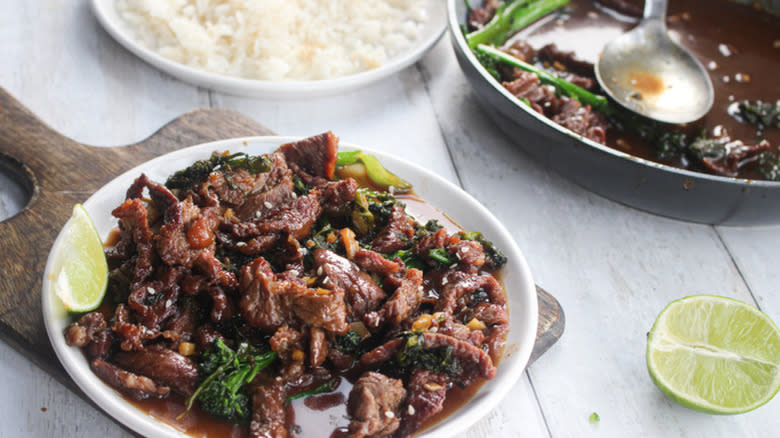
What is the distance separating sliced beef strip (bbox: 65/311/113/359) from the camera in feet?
7.90

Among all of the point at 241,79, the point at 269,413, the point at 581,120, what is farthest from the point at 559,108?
the point at 269,413

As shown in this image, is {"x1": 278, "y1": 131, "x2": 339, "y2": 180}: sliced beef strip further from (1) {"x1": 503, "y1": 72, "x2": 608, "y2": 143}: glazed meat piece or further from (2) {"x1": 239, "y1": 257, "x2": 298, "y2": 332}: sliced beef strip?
(1) {"x1": 503, "y1": 72, "x2": 608, "y2": 143}: glazed meat piece

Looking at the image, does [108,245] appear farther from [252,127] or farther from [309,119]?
[309,119]

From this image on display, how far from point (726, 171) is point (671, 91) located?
785 mm

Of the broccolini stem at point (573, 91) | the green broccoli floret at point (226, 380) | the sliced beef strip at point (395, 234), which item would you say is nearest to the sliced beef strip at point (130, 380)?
the green broccoli floret at point (226, 380)

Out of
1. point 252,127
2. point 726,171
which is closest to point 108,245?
point 252,127

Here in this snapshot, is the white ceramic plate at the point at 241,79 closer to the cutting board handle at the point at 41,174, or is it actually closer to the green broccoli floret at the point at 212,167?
the cutting board handle at the point at 41,174

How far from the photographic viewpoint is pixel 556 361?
326 centimetres

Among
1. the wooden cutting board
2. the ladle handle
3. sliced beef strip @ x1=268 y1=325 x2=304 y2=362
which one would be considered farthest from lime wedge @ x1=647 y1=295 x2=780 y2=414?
the ladle handle

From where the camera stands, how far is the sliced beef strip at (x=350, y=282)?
2594 mm

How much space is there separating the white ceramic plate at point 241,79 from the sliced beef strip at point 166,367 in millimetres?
2166

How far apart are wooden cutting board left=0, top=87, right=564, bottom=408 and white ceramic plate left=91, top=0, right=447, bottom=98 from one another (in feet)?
1.01

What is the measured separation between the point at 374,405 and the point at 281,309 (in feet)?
1.66

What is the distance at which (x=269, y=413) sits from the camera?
2334mm
